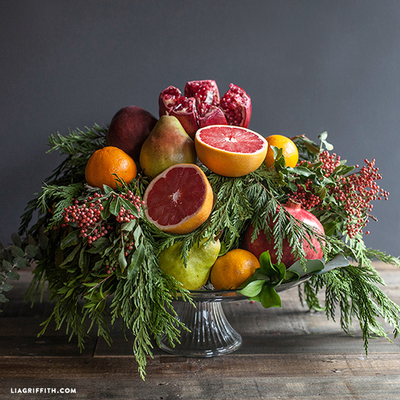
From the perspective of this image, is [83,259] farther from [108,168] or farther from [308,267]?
[308,267]

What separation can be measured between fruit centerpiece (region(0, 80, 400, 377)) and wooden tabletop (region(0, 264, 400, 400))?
0.06 meters

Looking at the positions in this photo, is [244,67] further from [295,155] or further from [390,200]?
[390,200]

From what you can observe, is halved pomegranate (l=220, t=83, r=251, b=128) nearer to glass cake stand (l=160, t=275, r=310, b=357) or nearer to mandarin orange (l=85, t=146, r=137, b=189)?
mandarin orange (l=85, t=146, r=137, b=189)

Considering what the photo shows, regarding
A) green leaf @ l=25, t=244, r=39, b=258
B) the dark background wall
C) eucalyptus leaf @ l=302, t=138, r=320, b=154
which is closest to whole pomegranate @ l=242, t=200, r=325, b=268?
eucalyptus leaf @ l=302, t=138, r=320, b=154

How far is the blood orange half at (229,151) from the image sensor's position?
2.56 feet

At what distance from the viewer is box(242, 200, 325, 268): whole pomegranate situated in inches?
30.6

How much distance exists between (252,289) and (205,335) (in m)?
0.25

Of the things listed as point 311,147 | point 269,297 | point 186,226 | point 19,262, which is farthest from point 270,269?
point 19,262

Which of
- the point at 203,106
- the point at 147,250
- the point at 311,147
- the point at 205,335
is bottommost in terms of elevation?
the point at 205,335

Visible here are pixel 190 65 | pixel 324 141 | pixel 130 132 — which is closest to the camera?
pixel 130 132

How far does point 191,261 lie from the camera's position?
2.44ft

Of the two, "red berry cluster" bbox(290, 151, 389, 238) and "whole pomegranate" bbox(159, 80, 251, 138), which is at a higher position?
"whole pomegranate" bbox(159, 80, 251, 138)

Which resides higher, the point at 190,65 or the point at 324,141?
the point at 190,65

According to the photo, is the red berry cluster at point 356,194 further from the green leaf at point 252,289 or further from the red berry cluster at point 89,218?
the red berry cluster at point 89,218
